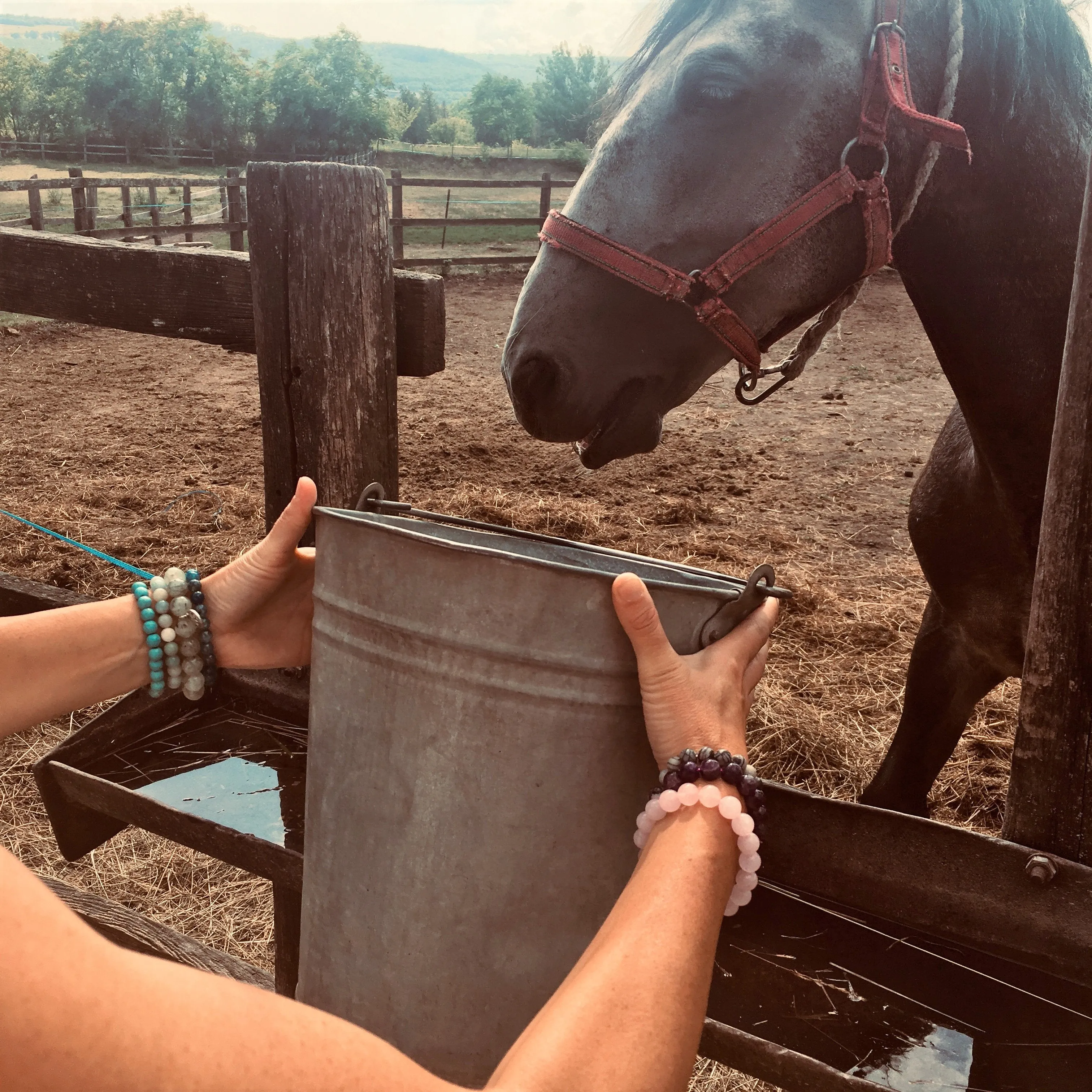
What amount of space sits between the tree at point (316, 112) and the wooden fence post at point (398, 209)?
130 ft

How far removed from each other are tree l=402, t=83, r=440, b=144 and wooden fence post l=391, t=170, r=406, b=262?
59.0 metres

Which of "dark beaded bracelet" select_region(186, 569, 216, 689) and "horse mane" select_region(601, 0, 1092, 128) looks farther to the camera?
"horse mane" select_region(601, 0, 1092, 128)

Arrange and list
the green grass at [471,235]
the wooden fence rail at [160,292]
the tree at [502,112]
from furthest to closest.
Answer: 1. the tree at [502,112]
2. the green grass at [471,235]
3. the wooden fence rail at [160,292]

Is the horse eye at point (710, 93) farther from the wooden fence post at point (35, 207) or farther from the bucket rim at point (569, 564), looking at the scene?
the wooden fence post at point (35, 207)

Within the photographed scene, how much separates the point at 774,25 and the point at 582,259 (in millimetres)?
490

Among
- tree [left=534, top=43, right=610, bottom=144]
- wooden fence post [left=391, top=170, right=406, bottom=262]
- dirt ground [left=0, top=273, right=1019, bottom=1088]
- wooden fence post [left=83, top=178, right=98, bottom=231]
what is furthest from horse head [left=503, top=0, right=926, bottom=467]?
tree [left=534, top=43, right=610, bottom=144]

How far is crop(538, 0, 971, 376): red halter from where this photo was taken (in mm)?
1593

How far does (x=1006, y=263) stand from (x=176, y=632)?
1506mm

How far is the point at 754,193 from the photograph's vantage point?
64.8 inches

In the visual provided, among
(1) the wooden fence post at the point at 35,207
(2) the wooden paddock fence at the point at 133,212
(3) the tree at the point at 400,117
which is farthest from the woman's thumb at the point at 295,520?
(3) the tree at the point at 400,117

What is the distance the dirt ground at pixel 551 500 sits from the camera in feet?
9.21

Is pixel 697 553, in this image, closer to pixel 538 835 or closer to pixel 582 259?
pixel 582 259

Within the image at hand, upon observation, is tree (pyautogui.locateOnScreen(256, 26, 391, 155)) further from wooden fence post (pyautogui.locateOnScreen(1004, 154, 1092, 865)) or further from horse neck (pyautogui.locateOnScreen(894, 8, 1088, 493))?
wooden fence post (pyautogui.locateOnScreen(1004, 154, 1092, 865))

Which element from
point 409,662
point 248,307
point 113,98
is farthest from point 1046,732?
point 113,98
